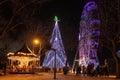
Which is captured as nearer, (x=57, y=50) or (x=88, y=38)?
(x=88, y=38)

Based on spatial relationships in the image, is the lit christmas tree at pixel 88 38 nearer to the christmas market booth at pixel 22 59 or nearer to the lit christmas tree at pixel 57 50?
the christmas market booth at pixel 22 59

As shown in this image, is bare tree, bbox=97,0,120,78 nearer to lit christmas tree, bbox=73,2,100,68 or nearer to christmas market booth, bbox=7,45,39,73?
lit christmas tree, bbox=73,2,100,68

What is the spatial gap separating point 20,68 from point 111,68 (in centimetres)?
1401

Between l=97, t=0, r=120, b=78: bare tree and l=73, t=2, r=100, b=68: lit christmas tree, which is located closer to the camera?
l=97, t=0, r=120, b=78: bare tree

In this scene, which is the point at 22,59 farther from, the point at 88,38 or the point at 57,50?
the point at 57,50

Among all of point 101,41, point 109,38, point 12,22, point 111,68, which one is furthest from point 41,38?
point 12,22

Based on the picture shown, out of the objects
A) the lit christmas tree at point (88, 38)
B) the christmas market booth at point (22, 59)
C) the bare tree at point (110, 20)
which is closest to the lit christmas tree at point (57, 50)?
the lit christmas tree at point (88, 38)

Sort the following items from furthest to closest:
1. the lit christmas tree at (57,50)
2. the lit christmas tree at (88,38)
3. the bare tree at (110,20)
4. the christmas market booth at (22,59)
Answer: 1. the lit christmas tree at (57,50)
2. the lit christmas tree at (88,38)
3. the christmas market booth at (22,59)
4. the bare tree at (110,20)

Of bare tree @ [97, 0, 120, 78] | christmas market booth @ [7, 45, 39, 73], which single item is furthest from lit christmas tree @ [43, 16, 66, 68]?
bare tree @ [97, 0, 120, 78]

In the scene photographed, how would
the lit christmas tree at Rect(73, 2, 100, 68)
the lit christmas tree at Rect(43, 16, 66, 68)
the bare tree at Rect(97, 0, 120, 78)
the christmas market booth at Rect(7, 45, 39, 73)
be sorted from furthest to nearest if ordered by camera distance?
the lit christmas tree at Rect(43, 16, 66, 68)
the lit christmas tree at Rect(73, 2, 100, 68)
the christmas market booth at Rect(7, 45, 39, 73)
the bare tree at Rect(97, 0, 120, 78)

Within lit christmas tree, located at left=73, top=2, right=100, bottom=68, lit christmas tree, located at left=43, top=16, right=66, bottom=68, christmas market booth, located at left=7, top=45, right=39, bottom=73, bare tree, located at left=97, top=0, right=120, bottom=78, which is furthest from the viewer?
lit christmas tree, located at left=43, top=16, right=66, bottom=68

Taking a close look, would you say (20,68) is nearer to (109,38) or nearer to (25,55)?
(25,55)

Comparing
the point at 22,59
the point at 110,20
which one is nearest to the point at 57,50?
the point at 22,59

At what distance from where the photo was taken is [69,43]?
8081 cm
